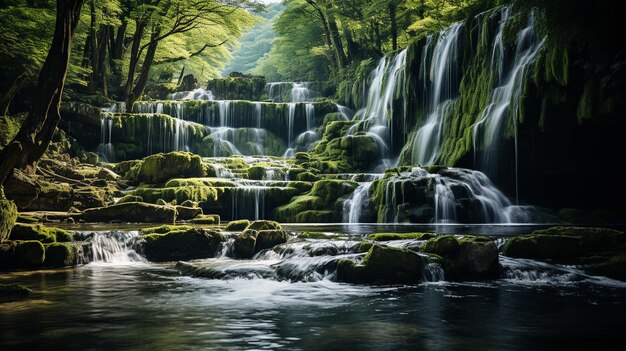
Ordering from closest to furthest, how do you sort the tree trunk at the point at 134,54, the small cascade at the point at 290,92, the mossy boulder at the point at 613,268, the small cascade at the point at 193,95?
the mossy boulder at the point at 613,268
the tree trunk at the point at 134,54
the small cascade at the point at 193,95
the small cascade at the point at 290,92

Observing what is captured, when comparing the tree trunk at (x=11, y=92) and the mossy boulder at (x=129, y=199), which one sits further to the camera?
the mossy boulder at (x=129, y=199)

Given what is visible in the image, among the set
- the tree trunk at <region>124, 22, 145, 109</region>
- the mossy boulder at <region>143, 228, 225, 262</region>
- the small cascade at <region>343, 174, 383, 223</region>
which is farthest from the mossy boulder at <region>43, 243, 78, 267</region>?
the tree trunk at <region>124, 22, 145, 109</region>

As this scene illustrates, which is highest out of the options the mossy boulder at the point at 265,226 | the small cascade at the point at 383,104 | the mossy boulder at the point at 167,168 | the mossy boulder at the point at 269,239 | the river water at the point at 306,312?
the small cascade at the point at 383,104

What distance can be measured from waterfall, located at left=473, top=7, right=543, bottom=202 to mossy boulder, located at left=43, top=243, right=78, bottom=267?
15.0 meters

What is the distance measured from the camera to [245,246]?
12.2 meters

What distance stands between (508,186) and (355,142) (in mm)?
9087

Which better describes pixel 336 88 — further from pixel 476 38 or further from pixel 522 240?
pixel 522 240

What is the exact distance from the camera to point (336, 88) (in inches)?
1649

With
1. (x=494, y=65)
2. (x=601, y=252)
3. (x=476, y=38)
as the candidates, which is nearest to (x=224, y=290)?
(x=601, y=252)

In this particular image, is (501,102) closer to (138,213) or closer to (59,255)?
(138,213)

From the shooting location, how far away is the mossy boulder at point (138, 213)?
18312 mm

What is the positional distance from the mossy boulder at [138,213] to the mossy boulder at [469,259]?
11428 mm

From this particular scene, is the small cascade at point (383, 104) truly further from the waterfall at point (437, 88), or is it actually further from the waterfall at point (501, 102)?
the waterfall at point (501, 102)

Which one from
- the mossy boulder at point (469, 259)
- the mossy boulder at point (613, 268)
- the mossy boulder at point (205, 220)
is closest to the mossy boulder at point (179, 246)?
the mossy boulder at point (469, 259)
